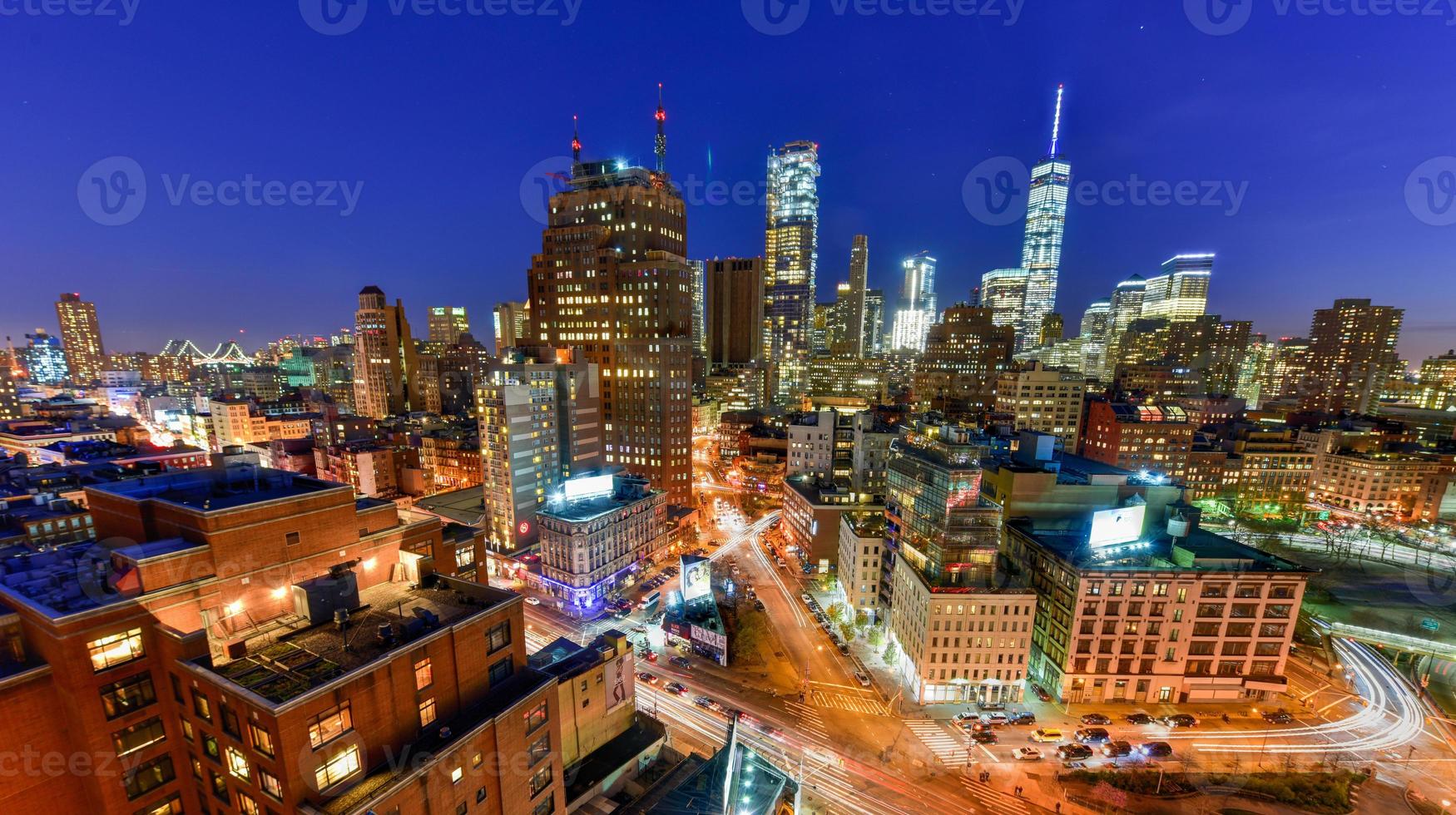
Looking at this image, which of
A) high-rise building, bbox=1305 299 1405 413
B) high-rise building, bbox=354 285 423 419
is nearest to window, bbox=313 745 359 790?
high-rise building, bbox=354 285 423 419

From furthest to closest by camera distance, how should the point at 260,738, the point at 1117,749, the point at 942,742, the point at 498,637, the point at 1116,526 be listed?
the point at 1116,526
the point at 942,742
the point at 1117,749
the point at 498,637
the point at 260,738

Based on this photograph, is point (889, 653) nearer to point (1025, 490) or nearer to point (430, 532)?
point (1025, 490)

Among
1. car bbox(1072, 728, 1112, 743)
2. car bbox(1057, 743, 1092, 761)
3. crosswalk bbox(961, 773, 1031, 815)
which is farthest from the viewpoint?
car bbox(1072, 728, 1112, 743)

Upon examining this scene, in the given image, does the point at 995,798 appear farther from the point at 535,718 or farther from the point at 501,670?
the point at 501,670

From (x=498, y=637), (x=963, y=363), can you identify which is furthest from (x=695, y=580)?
(x=963, y=363)

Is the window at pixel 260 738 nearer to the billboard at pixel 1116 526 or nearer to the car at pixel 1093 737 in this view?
the car at pixel 1093 737

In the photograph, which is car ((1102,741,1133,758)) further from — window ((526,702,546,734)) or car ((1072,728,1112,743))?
window ((526,702,546,734))
